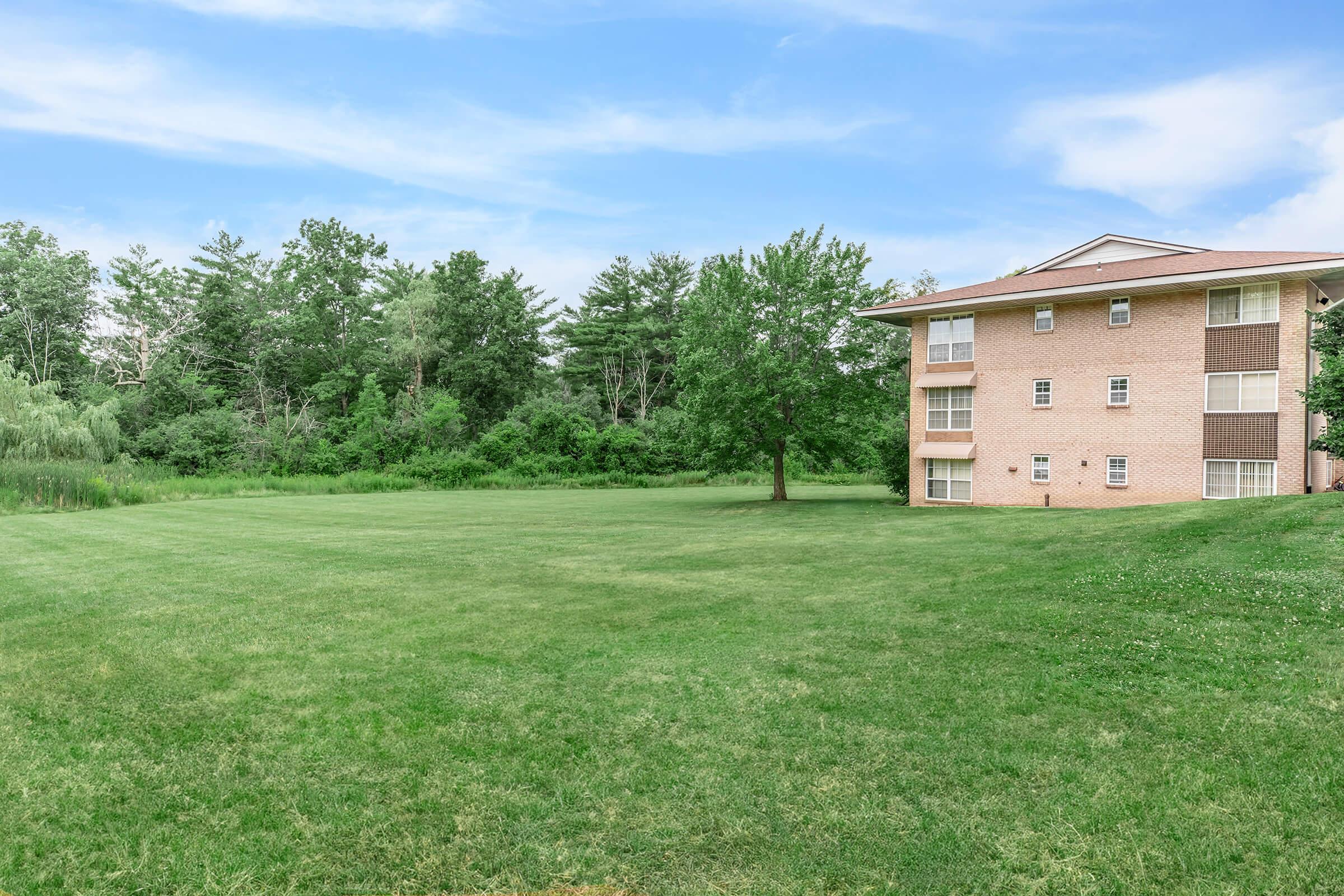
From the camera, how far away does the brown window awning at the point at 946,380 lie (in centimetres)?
2675

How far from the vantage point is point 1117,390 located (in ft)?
79.9

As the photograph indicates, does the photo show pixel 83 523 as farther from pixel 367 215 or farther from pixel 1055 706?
pixel 367 215

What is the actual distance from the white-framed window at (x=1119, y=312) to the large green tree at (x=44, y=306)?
52587 mm

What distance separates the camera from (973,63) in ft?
60.0

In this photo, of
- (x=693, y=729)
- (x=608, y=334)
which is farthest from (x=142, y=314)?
(x=693, y=729)

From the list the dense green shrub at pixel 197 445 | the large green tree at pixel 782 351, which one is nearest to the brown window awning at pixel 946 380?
the large green tree at pixel 782 351

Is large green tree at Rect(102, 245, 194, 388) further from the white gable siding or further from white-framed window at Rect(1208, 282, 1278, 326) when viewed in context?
white-framed window at Rect(1208, 282, 1278, 326)

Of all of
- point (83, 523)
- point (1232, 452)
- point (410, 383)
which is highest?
point (410, 383)

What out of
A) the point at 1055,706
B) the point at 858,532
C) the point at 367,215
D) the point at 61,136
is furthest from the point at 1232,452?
the point at 367,215

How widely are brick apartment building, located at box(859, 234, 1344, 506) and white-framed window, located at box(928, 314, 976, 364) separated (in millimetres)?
46

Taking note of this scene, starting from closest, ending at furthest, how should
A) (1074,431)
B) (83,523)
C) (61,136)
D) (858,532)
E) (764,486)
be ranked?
(858,532) < (83,523) < (1074,431) < (61,136) < (764,486)

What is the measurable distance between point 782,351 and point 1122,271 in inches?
430

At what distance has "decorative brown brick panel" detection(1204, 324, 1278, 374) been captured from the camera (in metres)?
22.2

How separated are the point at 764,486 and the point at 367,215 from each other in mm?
34837
